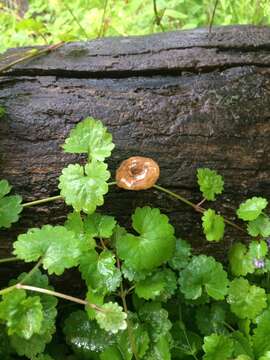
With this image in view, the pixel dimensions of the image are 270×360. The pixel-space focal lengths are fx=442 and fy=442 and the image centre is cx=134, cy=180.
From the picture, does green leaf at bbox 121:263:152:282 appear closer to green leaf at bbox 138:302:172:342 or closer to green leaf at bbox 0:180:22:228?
green leaf at bbox 138:302:172:342

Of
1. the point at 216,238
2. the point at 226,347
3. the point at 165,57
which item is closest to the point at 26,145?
the point at 165,57

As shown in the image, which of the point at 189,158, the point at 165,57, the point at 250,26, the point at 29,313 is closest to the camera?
the point at 29,313

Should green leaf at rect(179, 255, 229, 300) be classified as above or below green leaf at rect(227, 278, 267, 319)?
above

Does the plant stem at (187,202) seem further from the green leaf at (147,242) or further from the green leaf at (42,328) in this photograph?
the green leaf at (42,328)

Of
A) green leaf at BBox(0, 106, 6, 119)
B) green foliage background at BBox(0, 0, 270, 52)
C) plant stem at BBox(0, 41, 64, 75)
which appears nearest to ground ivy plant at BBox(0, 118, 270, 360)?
green leaf at BBox(0, 106, 6, 119)

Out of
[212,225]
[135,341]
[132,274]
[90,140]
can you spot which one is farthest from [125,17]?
[135,341]

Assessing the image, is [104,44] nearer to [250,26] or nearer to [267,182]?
[250,26]
